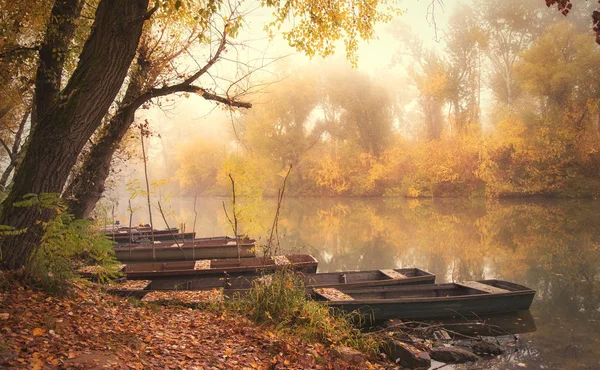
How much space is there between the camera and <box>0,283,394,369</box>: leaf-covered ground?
3.80m

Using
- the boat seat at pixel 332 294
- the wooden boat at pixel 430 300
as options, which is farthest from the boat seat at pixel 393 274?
the boat seat at pixel 332 294

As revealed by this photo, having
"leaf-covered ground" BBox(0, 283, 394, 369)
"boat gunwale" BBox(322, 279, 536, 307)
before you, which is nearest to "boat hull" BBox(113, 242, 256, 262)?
"boat gunwale" BBox(322, 279, 536, 307)

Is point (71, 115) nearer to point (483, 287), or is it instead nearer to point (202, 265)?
point (202, 265)

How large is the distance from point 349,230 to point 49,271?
16277 millimetres

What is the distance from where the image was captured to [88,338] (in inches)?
169

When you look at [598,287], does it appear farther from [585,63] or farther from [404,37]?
[404,37]

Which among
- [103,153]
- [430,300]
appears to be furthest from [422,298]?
[103,153]

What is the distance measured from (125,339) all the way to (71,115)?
2.49 meters

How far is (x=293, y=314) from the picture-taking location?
6.14 m

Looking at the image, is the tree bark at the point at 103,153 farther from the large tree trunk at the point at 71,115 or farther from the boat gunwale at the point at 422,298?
the boat gunwale at the point at 422,298

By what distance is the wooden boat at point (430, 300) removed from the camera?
7.82 m

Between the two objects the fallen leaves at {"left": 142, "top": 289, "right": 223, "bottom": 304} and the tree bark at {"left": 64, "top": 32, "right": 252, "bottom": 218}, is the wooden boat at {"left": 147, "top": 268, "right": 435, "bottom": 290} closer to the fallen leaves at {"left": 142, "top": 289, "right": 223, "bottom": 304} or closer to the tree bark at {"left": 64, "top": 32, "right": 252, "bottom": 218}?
the fallen leaves at {"left": 142, "top": 289, "right": 223, "bottom": 304}

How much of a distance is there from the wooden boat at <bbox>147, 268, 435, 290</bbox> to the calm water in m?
1.28

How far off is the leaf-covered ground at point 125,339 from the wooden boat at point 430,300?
7.35 feet
